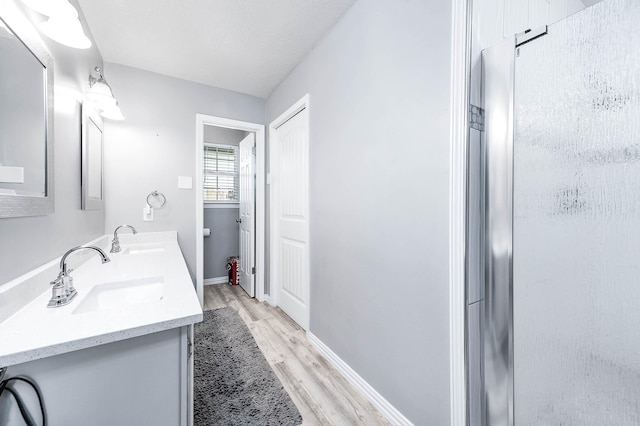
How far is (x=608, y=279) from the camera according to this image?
76 centimetres

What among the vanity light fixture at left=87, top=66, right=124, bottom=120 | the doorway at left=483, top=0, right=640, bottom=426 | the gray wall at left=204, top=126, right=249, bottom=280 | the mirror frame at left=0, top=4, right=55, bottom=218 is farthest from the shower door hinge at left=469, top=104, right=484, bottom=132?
the gray wall at left=204, top=126, right=249, bottom=280

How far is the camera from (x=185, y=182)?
2572 mm

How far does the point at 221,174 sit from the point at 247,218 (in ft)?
3.28

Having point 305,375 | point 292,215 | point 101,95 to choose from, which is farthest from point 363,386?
point 101,95

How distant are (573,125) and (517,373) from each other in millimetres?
909

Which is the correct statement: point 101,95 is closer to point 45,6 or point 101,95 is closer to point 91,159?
point 91,159

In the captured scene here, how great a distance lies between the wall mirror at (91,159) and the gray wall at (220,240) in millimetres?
1583

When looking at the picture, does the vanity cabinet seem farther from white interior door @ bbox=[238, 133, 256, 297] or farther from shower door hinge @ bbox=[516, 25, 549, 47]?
white interior door @ bbox=[238, 133, 256, 297]

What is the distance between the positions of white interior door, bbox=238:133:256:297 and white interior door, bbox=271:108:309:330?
0.47m

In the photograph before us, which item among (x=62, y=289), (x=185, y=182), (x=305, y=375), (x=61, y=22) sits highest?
(x=61, y=22)

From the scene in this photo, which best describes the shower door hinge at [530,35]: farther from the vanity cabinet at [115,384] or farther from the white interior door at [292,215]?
the vanity cabinet at [115,384]

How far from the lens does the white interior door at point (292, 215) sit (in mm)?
2246

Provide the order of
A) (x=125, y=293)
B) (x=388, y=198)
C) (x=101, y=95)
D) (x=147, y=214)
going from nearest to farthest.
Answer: (x=125, y=293) < (x=388, y=198) < (x=101, y=95) < (x=147, y=214)

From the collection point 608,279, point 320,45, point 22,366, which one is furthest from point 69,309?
point 320,45
